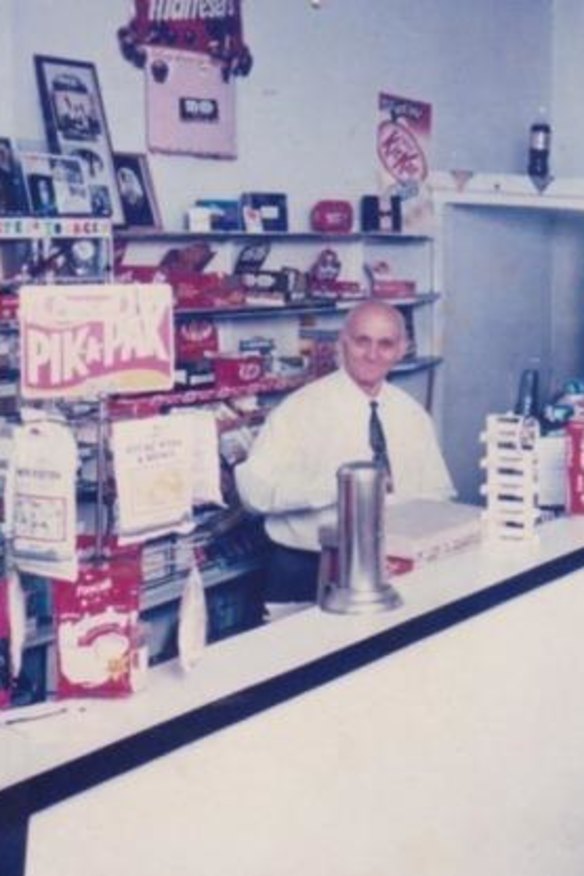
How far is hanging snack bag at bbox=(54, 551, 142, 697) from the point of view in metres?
2.22

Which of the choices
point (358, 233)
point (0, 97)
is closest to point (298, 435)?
point (0, 97)

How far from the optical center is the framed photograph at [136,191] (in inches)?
228

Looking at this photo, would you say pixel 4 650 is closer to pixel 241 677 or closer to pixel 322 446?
pixel 241 677

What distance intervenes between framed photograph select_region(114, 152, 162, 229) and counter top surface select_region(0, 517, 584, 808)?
117 inches

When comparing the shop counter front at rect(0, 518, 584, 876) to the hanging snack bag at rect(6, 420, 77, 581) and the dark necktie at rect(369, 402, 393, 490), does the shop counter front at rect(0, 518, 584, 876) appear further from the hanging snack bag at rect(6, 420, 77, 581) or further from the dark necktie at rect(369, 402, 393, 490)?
the dark necktie at rect(369, 402, 393, 490)

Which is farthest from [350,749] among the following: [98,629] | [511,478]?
[511,478]

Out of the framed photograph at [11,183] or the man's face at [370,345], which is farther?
the man's face at [370,345]

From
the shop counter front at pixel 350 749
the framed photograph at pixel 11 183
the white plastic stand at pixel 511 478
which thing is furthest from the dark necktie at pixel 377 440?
Result: the white plastic stand at pixel 511 478

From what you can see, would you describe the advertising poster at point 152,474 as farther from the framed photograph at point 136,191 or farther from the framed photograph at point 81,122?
the framed photograph at point 136,191

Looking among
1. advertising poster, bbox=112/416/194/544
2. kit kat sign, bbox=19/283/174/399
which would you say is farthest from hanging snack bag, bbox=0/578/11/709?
kit kat sign, bbox=19/283/174/399

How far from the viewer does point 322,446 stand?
5238 millimetres

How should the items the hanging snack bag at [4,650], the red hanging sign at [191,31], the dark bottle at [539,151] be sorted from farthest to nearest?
the dark bottle at [539,151]
the red hanging sign at [191,31]
the hanging snack bag at [4,650]

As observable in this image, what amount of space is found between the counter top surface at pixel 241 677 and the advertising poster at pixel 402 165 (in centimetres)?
453

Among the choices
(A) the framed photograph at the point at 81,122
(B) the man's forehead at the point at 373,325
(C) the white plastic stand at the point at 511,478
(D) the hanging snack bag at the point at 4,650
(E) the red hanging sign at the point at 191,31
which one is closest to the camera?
(D) the hanging snack bag at the point at 4,650
